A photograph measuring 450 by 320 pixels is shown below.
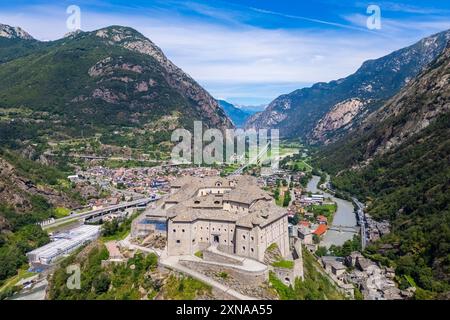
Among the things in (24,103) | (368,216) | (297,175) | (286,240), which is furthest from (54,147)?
(286,240)

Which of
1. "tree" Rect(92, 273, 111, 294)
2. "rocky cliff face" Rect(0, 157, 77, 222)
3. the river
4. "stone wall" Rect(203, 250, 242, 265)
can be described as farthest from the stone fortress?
"rocky cliff face" Rect(0, 157, 77, 222)

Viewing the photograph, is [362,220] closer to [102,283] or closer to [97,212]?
[97,212]

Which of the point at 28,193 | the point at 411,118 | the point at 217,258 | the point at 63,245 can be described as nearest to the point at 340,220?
the point at 63,245

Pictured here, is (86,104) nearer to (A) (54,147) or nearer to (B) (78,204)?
(A) (54,147)

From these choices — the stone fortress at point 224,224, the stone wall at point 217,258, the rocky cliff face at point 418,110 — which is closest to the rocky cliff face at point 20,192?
the stone fortress at point 224,224

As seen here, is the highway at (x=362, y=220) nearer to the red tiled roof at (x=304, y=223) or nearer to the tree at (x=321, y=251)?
the tree at (x=321, y=251)

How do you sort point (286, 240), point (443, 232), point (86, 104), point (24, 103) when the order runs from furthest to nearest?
point (86, 104) < point (24, 103) < point (443, 232) < point (286, 240)
